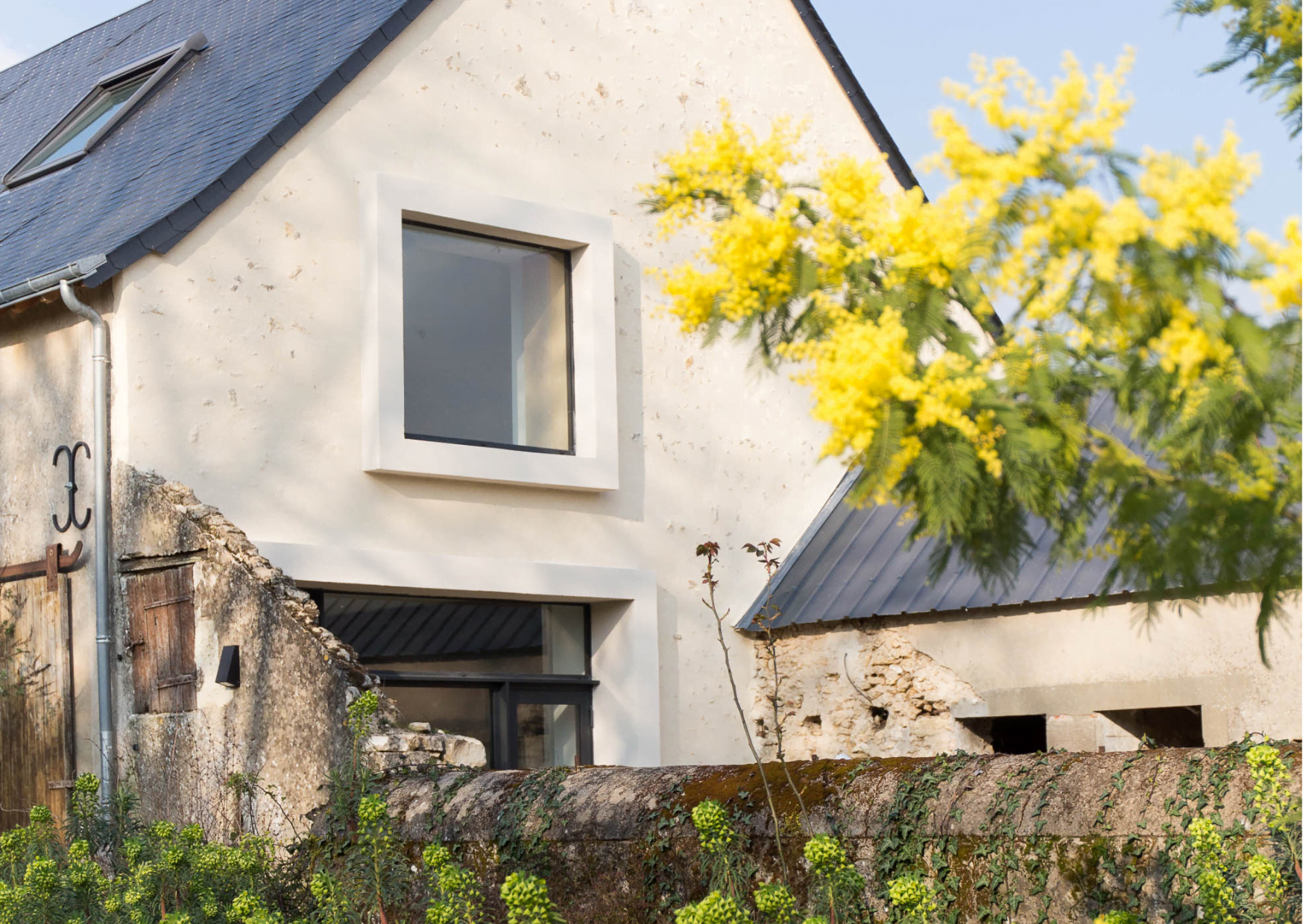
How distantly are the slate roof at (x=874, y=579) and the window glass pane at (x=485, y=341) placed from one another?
207 cm

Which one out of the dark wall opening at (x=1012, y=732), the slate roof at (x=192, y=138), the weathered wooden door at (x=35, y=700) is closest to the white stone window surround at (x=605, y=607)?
the weathered wooden door at (x=35, y=700)

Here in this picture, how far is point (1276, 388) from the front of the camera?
2562mm

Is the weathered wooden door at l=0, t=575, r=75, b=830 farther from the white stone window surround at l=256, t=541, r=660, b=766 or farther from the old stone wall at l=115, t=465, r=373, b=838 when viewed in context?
the white stone window surround at l=256, t=541, r=660, b=766

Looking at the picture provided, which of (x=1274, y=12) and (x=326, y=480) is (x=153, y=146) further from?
(x=1274, y=12)

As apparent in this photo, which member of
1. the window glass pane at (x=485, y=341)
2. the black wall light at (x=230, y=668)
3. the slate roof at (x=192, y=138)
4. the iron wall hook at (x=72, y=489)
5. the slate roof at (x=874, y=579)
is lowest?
the black wall light at (x=230, y=668)

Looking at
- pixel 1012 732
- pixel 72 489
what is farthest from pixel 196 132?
pixel 1012 732

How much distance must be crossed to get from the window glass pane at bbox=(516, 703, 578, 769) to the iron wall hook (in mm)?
3124

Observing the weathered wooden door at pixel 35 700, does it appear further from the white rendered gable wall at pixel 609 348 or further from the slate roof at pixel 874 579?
the slate roof at pixel 874 579

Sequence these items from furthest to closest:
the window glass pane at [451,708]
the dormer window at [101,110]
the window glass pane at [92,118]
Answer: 1. the window glass pane at [92,118]
2. the dormer window at [101,110]
3. the window glass pane at [451,708]

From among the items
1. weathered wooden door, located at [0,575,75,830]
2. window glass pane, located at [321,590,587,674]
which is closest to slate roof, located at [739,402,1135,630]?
window glass pane, located at [321,590,587,674]

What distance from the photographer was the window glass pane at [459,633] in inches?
388

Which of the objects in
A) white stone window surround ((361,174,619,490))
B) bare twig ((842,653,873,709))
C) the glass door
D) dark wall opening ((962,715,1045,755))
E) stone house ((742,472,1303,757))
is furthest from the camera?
bare twig ((842,653,873,709))

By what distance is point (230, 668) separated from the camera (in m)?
8.22

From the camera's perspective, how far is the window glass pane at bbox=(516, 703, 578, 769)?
1041 cm
